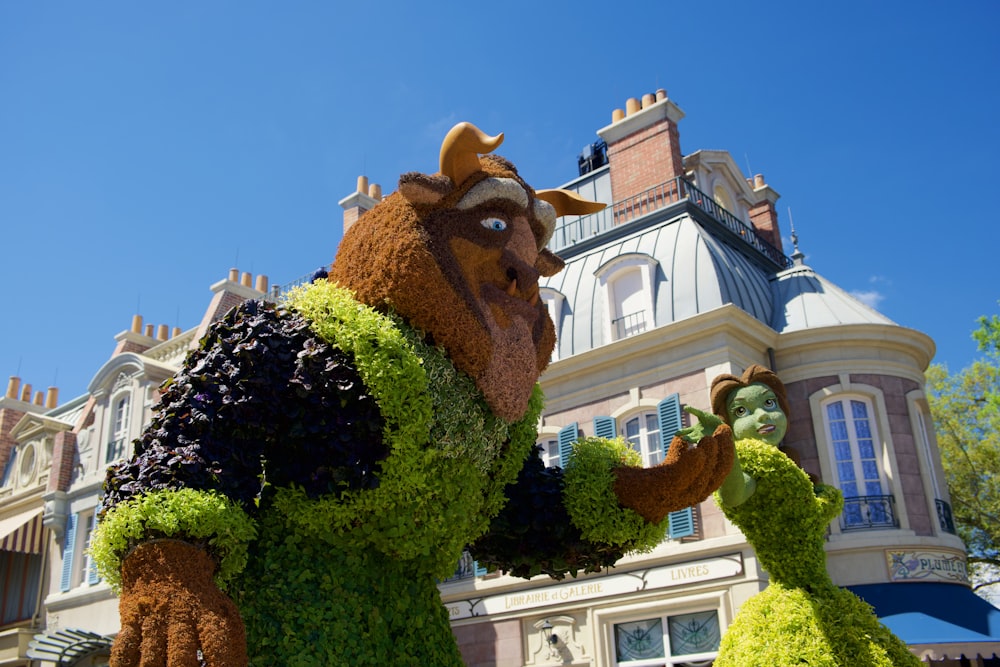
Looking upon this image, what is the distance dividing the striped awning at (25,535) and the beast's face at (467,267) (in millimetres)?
16762

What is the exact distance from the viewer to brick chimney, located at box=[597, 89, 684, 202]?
52.1 feet

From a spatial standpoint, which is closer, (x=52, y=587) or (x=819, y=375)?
(x=819, y=375)

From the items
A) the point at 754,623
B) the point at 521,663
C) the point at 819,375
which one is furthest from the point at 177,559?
the point at 819,375

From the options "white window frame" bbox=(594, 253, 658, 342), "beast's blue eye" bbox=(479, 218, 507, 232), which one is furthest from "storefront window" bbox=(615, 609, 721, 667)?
"beast's blue eye" bbox=(479, 218, 507, 232)

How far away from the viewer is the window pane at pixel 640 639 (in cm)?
1180

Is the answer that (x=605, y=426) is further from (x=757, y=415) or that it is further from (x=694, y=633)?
(x=757, y=415)

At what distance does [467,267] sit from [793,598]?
2.66 metres

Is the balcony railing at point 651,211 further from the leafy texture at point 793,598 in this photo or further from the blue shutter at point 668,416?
the leafy texture at point 793,598

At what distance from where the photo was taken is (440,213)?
417 centimetres

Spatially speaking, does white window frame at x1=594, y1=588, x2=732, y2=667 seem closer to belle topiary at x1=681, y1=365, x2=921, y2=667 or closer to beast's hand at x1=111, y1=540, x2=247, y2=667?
belle topiary at x1=681, y1=365, x2=921, y2=667

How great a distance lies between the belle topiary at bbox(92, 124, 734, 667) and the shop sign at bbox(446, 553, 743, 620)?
739 cm

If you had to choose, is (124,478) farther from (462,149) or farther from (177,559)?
(462,149)

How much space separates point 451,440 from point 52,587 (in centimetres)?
1667

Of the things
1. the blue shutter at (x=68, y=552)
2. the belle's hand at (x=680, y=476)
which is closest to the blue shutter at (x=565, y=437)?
the belle's hand at (x=680, y=476)
